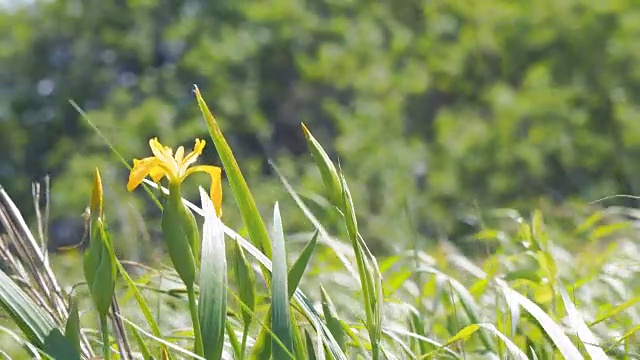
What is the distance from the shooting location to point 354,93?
11305 mm

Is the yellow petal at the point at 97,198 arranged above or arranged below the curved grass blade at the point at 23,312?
above

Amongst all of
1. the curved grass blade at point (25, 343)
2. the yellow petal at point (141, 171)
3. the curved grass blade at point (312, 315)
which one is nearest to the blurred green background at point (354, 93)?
the curved grass blade at point (25, 343)

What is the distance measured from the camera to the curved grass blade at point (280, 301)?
2.38ft

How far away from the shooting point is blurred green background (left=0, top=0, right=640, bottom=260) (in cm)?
963

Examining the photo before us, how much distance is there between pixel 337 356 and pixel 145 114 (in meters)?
10.9

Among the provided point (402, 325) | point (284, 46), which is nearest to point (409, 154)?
point (284, 46)

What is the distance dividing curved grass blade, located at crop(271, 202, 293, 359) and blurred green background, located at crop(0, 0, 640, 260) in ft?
18.5

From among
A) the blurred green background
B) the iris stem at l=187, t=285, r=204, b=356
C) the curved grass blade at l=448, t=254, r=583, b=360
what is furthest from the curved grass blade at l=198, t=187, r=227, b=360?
the blurred green background

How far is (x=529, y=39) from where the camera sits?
10.5 metres

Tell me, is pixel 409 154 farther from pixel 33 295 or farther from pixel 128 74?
pixel 33 295

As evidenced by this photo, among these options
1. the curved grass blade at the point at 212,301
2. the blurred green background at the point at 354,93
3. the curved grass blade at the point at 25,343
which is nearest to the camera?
the curved grass blade at the point at 212,301

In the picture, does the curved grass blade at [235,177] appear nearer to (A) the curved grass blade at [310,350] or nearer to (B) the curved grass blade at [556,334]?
(A) the curved grass blade at [310,350]

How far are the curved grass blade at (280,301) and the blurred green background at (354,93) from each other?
564cm

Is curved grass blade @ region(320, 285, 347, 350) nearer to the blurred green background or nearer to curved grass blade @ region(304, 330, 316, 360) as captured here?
curved grass blade @ region(304, 330, 316, 360)
